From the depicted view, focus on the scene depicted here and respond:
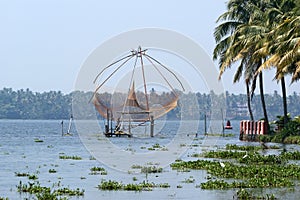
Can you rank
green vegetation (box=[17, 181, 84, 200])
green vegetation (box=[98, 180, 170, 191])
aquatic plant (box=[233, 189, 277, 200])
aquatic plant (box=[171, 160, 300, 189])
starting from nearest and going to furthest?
aquatic plant (box=[233, 189, 277, 200]) < green vegetation (box=[17, 181, 84, 200]) < green vegetation (box=[98, 180, 170, 191]) < aquatic plant (box=[171, 160, 300, 189])

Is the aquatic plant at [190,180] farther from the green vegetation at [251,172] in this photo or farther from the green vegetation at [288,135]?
the green vegetation at [288,135]

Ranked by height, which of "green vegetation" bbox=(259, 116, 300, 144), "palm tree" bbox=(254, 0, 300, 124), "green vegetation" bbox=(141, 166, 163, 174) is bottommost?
"green vegetation" bbox=(141, 166, 163, 174)

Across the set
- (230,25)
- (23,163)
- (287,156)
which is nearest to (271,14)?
(230,25)

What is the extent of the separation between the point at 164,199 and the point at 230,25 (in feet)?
127

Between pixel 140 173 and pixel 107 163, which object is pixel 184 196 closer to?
pixel 140 173

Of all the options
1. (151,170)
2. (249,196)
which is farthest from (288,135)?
(249,196)

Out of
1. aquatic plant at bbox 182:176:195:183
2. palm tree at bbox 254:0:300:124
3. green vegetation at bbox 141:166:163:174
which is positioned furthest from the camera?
palm tree at bbox 254:0:300:124

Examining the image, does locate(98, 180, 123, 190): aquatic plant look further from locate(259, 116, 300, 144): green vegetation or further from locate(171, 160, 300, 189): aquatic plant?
locate(259, 116, 300, 144): green vegetation

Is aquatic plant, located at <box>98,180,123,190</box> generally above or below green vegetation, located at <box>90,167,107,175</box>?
below

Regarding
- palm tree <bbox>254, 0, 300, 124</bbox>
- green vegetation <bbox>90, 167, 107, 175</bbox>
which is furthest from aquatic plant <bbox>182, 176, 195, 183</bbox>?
palm tree <bbox>254, 0, 300, 124</bbox>

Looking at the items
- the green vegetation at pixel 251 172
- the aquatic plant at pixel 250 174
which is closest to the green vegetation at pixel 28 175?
the green vegetation at pixel 251 172

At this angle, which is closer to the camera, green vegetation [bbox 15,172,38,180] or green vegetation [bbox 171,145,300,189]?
green vegetation [bbox 171,145,300,189]

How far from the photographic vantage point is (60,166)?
34.2 metres

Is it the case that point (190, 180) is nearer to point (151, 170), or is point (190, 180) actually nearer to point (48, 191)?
point (151, 170)
